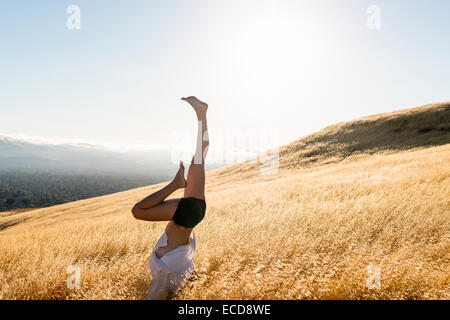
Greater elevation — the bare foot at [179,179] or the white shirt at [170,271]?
the bare foot at [179,179]

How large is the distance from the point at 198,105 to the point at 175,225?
5.80 feet

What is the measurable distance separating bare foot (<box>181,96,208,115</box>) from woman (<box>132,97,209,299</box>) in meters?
0.67

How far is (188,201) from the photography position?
3.06 m

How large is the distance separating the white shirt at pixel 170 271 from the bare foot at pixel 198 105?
1.94 metres

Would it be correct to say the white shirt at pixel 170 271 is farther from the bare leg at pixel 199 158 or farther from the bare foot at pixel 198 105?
the bare foot at pixel 198 105

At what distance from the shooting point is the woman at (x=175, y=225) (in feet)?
9.86

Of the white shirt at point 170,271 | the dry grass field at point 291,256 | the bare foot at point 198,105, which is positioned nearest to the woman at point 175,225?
the white shirt at point 170,271

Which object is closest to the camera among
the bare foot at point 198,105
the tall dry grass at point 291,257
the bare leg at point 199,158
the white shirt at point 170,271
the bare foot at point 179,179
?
the tall dry grass at point 291,257

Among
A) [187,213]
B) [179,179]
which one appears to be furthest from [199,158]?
[187,213]

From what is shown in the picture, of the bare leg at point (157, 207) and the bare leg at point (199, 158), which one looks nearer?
the bare leg at point (157, 207)

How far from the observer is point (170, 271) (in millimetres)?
3031

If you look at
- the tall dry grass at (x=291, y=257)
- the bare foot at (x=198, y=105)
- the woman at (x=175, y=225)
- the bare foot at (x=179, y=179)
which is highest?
the bare foot at (x=198, y=105)
